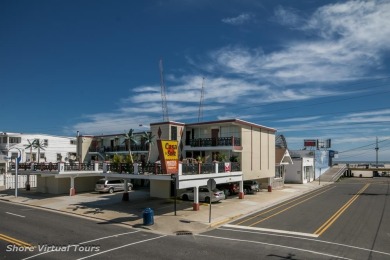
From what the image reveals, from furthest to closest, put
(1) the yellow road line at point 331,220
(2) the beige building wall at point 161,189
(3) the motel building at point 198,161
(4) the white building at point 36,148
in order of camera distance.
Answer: (4) the white building at point 36,148 → (2) the beige building wall at point 161,189 → (3) the motel building at point 198,161 → (1) the yellow road line at point 331,220

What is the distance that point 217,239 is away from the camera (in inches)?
696

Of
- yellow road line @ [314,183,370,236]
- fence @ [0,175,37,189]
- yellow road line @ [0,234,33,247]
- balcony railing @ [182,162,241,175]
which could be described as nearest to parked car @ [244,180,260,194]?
balcony railing @ [182,162,241,175]

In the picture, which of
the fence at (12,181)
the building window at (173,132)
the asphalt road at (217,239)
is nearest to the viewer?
the asphalt road at (217,239)

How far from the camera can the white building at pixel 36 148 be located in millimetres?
59781

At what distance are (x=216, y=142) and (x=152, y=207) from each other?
1074 cm

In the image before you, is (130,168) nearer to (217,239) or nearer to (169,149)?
(169,149)

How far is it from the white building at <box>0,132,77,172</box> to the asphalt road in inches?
1510

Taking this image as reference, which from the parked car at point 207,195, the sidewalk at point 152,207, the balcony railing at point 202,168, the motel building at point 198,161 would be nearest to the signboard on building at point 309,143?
the motel building at point 198,161

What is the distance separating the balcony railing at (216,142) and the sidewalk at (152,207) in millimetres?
5648

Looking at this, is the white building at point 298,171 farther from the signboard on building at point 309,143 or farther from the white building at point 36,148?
the white building at point 36,148

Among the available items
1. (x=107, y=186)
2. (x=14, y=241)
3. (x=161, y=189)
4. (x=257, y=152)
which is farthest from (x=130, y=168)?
(x=257, y=152)

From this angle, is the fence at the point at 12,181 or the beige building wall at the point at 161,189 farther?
the fence at the point at 12,181

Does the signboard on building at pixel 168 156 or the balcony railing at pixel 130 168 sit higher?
the signboard on building at pixel 168 156

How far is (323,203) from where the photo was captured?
106 feet
